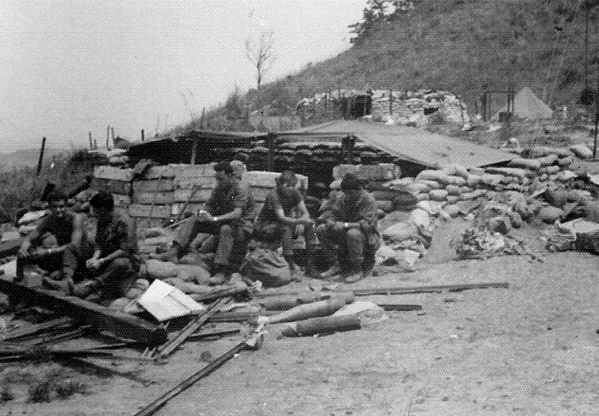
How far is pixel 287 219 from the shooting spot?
27.6 feet

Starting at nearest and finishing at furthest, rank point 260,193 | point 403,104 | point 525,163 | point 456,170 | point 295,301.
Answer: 1. point 295,301
2. point 456,170
3. point 260,193
4. point 525,163
5. point 403,104

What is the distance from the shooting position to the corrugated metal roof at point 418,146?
11.8m

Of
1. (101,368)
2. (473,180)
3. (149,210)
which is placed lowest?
(101,368)

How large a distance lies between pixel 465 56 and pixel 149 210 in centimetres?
2603

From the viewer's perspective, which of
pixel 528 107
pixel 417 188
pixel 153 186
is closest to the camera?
pixel 417 188

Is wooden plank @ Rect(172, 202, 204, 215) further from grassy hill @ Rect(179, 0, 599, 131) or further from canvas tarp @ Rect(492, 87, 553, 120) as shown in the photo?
grassy hill @ Rect(179, 0, 599, 131)

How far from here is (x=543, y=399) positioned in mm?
4285

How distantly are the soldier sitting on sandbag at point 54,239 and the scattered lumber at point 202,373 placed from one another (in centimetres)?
298

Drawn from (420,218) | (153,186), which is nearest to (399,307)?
(420,218)

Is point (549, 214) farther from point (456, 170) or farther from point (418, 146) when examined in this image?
point (418, 146)

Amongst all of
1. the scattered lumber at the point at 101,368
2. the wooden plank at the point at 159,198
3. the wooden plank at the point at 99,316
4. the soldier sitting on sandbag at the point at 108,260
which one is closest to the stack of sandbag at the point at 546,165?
the wooden plank at the point at 159,198

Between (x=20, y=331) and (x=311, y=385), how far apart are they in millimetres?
3135

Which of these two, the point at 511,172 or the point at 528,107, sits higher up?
the point at 528,107

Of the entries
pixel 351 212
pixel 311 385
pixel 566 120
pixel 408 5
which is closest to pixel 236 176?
pixel 351 212
